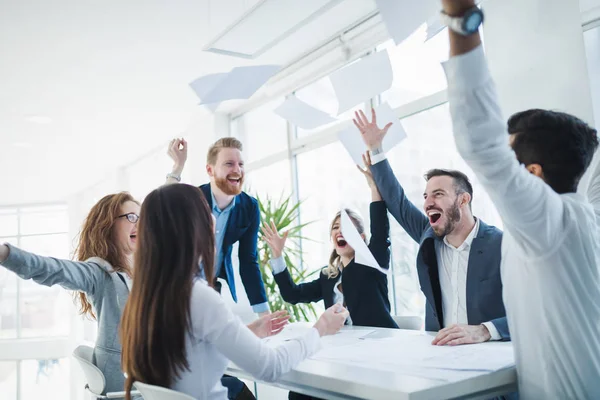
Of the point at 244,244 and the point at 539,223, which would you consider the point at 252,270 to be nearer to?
the point at 244,244

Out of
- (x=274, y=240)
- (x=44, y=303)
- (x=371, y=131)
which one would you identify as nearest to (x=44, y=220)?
(x=44, y=303)

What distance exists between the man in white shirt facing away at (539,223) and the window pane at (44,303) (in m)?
12.3

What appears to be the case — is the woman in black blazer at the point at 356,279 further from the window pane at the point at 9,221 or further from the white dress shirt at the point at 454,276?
the window pane at the point at 9,221

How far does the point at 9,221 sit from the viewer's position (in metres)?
12.2

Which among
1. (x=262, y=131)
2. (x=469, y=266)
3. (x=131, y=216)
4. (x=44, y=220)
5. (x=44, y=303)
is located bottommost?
(x=44, y=303)

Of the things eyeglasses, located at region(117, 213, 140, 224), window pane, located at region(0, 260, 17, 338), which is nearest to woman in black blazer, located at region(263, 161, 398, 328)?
eyeglasses, located at region(117, 213, 140, 224)

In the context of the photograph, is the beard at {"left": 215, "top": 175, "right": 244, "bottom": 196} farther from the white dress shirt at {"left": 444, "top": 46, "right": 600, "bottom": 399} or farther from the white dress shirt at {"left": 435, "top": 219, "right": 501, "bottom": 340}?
the white dress shirt at {"left": 444, "top": 46, "right": 600, "bottom": 399}

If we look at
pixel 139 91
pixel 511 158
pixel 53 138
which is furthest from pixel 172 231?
pixel 53 138

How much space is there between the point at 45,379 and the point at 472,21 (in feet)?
43.5

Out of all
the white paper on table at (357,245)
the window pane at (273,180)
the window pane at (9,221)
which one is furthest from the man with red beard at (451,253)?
the window pane at (9,221)

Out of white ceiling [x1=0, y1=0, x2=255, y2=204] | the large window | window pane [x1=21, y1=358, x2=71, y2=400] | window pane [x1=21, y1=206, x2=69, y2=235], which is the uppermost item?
white ceiling [x1=0, y1=0, x2=255, y2=204]

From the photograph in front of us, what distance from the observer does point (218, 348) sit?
1337 mm

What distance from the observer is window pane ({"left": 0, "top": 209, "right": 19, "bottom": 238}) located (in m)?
12.2

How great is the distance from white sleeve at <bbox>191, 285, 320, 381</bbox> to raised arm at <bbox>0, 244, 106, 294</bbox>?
2.78 feet
